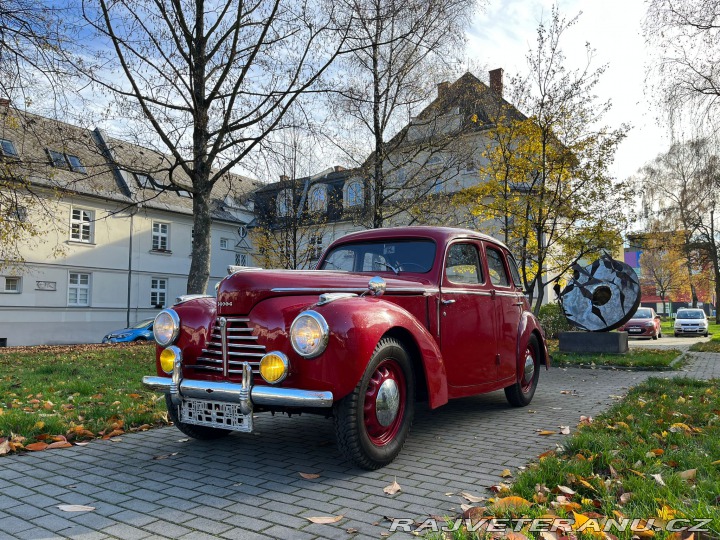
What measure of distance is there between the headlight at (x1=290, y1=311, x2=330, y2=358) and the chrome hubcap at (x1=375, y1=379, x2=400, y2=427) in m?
0.67

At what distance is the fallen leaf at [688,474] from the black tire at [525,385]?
2671 millimetres

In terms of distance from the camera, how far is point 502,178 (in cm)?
1591

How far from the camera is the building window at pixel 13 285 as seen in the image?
24.6m

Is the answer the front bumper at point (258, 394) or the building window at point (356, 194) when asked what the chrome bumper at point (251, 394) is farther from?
the building window at point (356, 194)

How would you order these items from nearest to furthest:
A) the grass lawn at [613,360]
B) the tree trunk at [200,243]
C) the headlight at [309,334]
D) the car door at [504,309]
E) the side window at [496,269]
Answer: the headlight at [309,334] → the car door at [504,309] → the side window at [496,269] → the grass lawn at [613,360] → the tree trunk at [200,243]

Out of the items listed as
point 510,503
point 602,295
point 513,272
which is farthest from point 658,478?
point 602,295

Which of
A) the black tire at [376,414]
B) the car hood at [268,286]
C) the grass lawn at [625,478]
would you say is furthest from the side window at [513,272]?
the black tire at [376,414]

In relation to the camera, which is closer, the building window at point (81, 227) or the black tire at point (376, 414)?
the black tire at point (376, 414)

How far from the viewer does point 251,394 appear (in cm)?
352

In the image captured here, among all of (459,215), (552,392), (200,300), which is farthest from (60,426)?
(459,215)

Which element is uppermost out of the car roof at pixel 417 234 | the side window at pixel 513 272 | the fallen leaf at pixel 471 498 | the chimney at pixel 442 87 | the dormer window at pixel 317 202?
the chimney at pixel 442 87

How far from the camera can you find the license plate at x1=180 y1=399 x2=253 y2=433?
360 centimetres

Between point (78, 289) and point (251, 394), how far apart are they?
90.8 ft

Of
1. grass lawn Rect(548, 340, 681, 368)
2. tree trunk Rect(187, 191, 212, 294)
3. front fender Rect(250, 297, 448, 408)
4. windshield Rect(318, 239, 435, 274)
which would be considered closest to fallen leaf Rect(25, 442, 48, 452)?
front fender Rect(250, 297, 448, 408)
